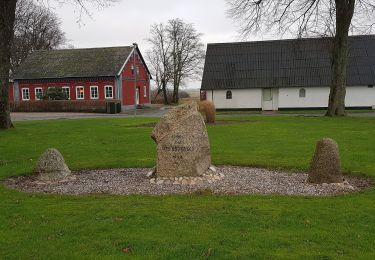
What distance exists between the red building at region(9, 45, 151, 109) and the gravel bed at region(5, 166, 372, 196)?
4017 centimetres

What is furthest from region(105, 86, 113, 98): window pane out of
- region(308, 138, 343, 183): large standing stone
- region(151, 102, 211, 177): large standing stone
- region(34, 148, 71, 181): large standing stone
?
A: region(308, 138, 343, 183): large standing stone

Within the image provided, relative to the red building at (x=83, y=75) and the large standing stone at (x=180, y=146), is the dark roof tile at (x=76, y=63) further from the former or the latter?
the large standing stone at (x=180, y=146)

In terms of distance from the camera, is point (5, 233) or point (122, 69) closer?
point (5, 233)

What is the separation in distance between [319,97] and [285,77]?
3981 mm

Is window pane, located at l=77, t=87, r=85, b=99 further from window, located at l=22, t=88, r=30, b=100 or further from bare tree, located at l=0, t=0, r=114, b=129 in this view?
bare tree, located at l=0, t=0, r=114, b=129

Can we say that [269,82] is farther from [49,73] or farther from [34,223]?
[34,223]

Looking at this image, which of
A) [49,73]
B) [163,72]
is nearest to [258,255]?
[49,73]

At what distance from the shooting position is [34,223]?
685cm

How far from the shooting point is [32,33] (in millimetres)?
73938

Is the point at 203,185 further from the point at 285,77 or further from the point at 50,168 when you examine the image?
the point at 285,77

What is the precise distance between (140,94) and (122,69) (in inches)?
307

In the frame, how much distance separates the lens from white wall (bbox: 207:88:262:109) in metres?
47.2

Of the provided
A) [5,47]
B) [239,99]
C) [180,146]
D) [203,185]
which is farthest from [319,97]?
[203,185]

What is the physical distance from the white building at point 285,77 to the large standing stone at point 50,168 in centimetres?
3755
